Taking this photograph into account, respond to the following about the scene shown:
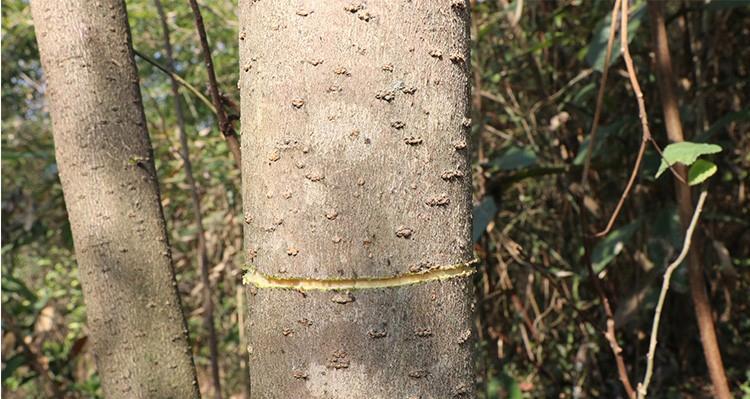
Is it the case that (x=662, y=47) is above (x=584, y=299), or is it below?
above

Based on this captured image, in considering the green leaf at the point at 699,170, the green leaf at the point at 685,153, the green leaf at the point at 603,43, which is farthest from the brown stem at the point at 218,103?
the green leaf at the point at 603,43

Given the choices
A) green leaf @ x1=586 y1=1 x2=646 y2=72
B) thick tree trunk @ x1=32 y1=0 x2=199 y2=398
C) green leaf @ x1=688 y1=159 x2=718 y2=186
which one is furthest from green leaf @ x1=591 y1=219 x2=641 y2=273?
thick tree trunk @ x1=32 y1=0 x2=199 y2=398

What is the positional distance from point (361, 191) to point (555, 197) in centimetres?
213

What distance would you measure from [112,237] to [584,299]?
1951 mm

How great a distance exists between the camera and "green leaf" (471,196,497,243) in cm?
168

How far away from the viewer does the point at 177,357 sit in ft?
3.39

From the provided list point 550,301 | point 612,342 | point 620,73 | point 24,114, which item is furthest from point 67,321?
point 612,342

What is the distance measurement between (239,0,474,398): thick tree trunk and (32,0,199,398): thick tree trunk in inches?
21.2

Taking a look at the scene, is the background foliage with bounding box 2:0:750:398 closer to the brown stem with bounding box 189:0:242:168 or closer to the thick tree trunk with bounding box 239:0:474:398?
the brown stem with bounding box 189:0:242:168

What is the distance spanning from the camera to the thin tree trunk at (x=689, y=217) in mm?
1406

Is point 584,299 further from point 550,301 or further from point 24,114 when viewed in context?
point 24,114

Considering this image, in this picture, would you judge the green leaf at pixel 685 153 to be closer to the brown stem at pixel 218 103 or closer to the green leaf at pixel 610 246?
the brown stem at pixel 218 103

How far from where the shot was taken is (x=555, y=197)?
2.54 m

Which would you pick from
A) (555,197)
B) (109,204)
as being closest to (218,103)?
(109,204)
